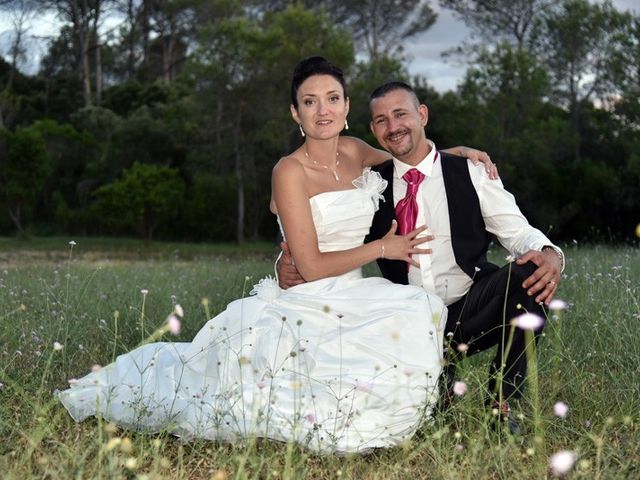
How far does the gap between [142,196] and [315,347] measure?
2512 cm

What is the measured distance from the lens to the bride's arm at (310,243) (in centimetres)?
432

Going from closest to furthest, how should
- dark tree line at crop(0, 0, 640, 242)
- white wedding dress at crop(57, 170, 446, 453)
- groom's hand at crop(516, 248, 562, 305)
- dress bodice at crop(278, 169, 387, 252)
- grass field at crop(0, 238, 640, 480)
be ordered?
1. grass field at crop(0, 238, 640, 480)
2. white wedding dress at crop(57, 170, 446, 453)
3. groom's hand at crop(516, 248, 562, 305)
4. dress bodice at crop(278, 169, 387, 252)
5. dark tree line at crop(0, 0, 640, 242)

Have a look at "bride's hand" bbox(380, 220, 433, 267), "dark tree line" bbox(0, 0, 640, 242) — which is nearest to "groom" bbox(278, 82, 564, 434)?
"bride's hand" bbox(380, 220, 433, 267)

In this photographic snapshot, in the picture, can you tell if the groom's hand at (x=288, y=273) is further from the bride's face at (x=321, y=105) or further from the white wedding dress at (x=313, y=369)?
the bride's face at (x=321, y=105)

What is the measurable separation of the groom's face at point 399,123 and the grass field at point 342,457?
1168 mm

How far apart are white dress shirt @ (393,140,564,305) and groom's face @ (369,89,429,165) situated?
0.39 ft

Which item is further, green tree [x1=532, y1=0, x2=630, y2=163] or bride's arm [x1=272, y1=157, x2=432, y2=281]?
green tree [x1=532, y1=0, x2=630, y2=163]

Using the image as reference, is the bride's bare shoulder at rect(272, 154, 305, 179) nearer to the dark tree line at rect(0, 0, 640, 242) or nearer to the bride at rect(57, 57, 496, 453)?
the bride at rect(57, 57, 496, 453)

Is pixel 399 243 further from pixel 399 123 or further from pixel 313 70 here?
pixel 313 70

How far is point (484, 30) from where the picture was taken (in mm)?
35219

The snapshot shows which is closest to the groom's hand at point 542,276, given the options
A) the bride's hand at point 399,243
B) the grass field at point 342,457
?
the grass field at point 342,457

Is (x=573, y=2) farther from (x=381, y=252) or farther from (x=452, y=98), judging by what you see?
(x=381, y=252)

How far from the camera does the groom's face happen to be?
4516mm

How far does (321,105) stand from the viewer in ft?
14.8
